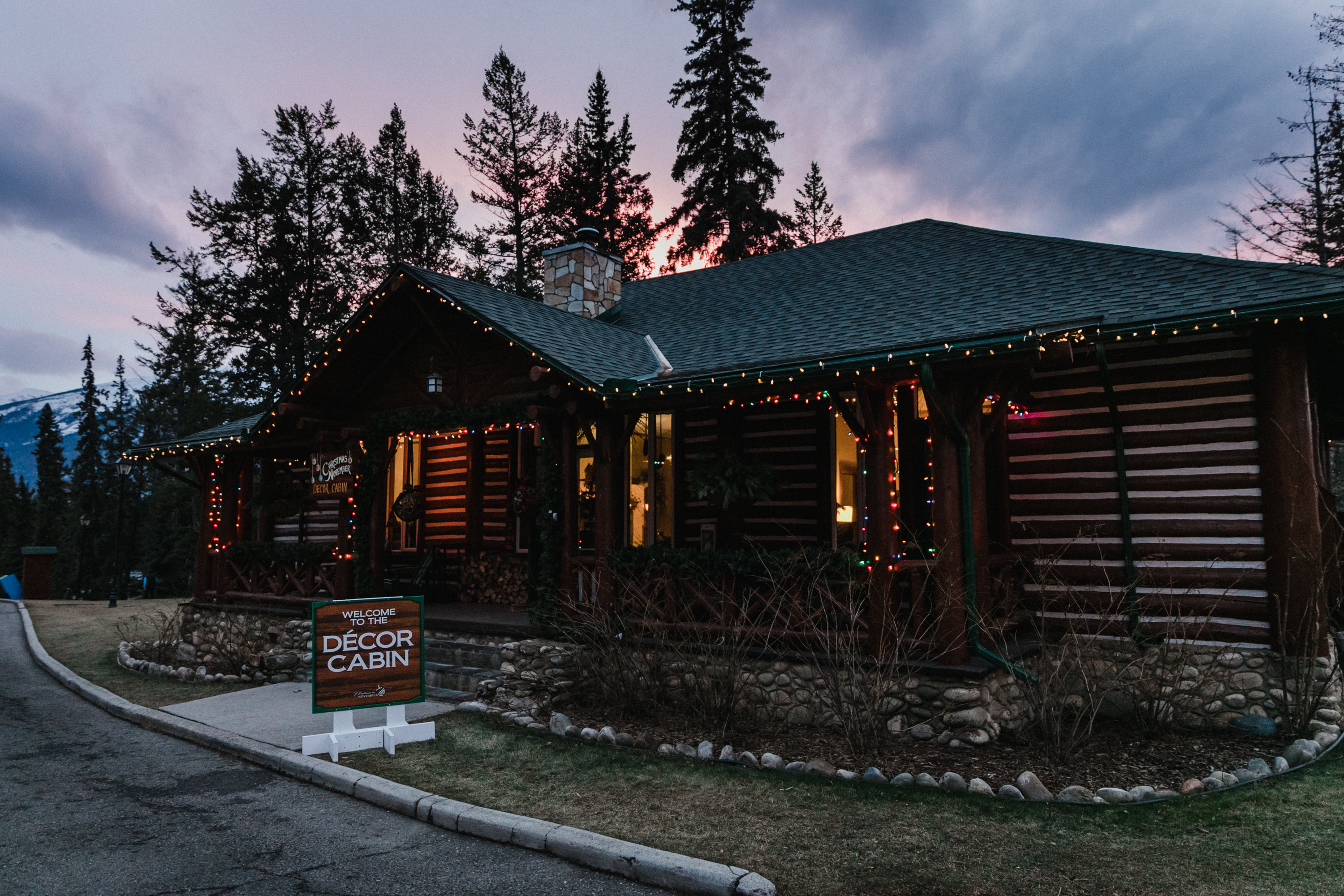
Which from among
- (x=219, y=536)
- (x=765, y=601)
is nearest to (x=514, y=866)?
(x=765, y=601)

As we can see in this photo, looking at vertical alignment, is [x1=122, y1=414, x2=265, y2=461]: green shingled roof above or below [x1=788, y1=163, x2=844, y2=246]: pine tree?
below

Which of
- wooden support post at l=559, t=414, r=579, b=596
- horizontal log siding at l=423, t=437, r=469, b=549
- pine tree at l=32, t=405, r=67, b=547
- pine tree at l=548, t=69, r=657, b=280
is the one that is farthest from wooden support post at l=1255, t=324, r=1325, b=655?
pine tree at l=32, t=405, r=67, b=547

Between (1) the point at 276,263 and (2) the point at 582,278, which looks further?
(1) the point at 276,263

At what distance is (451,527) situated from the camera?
572 inches

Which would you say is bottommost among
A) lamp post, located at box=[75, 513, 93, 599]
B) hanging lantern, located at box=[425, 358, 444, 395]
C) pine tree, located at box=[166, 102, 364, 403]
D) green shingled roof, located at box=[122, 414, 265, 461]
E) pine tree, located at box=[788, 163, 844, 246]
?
lamp post, located at box=[75, 513, 93, 599]

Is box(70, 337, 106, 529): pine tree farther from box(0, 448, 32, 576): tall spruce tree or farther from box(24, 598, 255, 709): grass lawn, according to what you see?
box(24, 598, 255, 709): grass lawn

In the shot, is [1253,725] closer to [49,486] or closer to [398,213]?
[398,213]

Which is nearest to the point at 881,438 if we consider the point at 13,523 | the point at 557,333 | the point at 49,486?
the point at 557,333

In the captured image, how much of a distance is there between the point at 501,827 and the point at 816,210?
39.7 metres

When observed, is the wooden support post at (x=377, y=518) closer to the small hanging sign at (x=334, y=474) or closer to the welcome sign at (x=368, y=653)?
the small hanging sign at (x=334, y=474)

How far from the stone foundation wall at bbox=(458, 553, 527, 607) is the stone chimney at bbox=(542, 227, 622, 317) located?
5117 millimetres

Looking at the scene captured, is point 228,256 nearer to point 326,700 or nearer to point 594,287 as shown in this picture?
point 594,287

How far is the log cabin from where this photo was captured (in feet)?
23.0

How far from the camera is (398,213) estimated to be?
32.1 m
